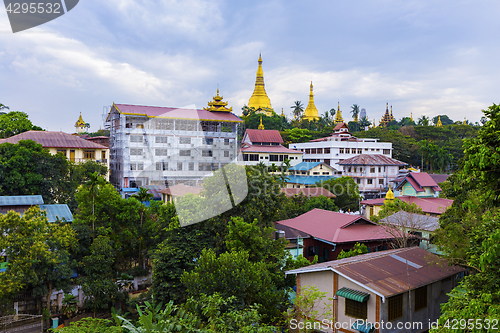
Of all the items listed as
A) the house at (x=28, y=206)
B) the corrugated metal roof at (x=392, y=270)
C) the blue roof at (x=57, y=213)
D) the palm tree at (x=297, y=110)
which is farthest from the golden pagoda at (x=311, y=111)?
the corrugated metal roof at (x=392, y=270)

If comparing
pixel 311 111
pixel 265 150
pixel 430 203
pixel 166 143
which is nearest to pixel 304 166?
pixel 265 150

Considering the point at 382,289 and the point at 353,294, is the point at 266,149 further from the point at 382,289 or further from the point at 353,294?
the point at 382,289

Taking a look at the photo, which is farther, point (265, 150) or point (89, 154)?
point (265, 150)

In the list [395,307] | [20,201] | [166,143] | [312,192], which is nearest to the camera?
[395,307]

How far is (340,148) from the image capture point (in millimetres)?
47469

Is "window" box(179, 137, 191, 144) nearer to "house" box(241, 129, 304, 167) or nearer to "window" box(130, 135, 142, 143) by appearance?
"window" box(130, 135, 142, 143)

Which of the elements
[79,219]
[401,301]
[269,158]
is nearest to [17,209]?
[79,219]

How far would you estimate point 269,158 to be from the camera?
4550 centimetres

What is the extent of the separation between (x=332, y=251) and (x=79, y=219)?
41.8ft

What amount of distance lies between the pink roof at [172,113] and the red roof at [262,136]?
18.3ft

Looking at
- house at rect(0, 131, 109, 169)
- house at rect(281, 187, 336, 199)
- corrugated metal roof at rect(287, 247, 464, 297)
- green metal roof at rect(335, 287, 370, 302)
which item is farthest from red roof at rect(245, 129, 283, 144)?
green metal roof at rect(335, 287, 370, 302)

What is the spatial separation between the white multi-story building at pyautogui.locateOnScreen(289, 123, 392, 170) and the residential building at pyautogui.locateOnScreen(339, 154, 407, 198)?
3.79 metres

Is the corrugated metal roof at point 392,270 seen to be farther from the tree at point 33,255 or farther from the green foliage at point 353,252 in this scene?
the tree at point 33,255

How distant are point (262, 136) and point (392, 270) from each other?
36.9 metres
